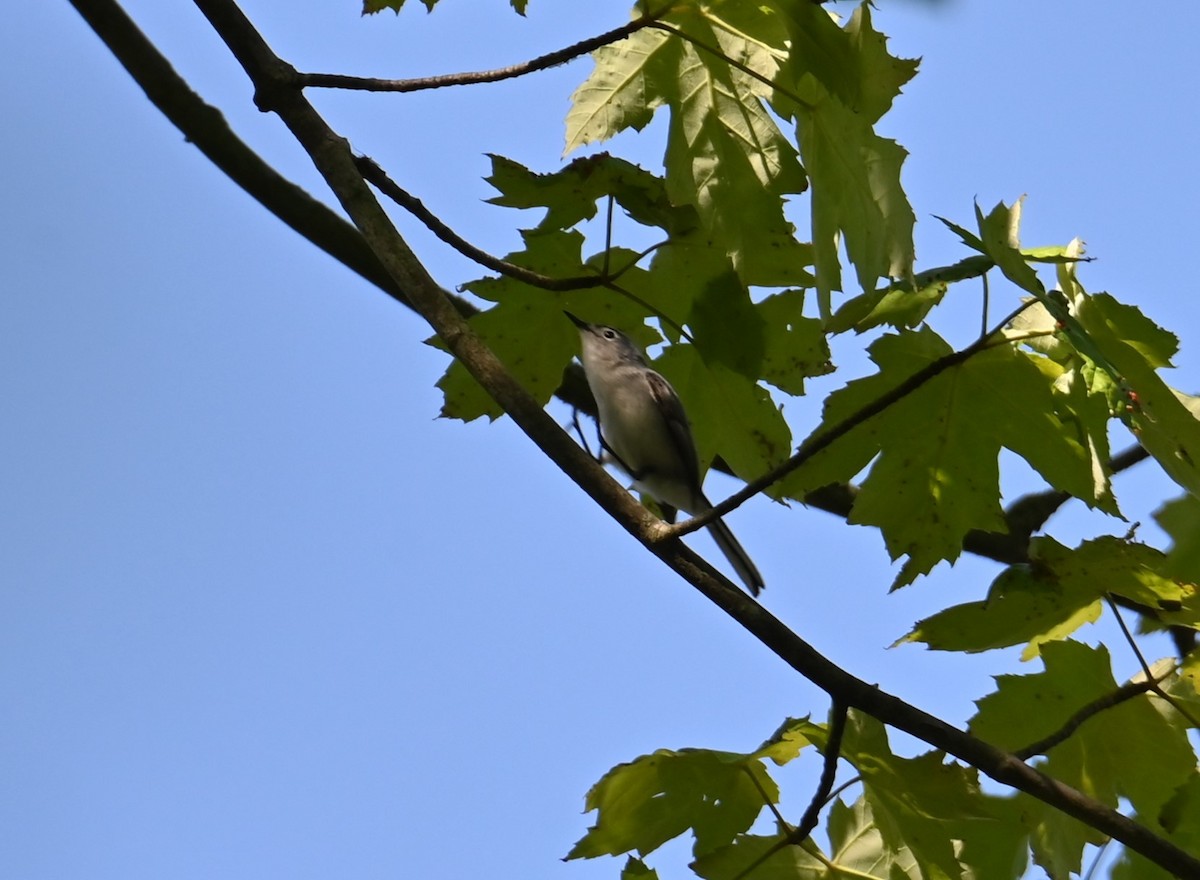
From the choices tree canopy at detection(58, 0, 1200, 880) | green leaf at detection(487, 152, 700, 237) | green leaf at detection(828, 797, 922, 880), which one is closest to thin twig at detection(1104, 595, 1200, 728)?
tree canopy at detection(58, 0, 1200, 880)

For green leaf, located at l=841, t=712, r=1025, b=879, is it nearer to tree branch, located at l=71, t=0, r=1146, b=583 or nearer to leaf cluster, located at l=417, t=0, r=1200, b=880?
leaf cluster, located at l=417, t=0, r=1200, b=880

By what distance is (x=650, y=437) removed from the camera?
Result: 371 cm

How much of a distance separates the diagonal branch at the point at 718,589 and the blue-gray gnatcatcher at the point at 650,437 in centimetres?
156

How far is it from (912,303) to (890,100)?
0.43 m

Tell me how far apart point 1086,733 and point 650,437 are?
158cm

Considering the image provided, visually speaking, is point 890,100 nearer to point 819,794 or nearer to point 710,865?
point 819,794

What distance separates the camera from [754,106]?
2.34 meters

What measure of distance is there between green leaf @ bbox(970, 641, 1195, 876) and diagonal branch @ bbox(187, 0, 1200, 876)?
579 mm

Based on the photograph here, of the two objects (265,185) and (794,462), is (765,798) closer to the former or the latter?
(794,462)

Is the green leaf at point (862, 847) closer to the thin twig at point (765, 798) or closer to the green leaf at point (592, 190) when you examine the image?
the thin twig at point (765, 798)

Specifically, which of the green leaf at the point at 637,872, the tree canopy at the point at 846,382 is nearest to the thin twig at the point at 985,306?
the tree canopy at the point at 846,382

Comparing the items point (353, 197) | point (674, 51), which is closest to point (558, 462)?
point (353, 197)

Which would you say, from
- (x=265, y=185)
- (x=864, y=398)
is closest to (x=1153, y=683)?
(x=864, y=398)

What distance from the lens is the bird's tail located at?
3602mm
